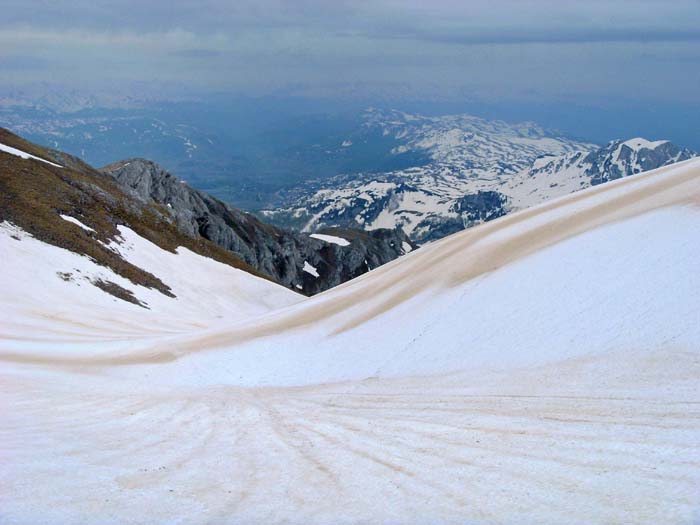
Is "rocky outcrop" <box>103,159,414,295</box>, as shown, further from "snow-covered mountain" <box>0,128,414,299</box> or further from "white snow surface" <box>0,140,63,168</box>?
"white snow surface" <box>0,140,63,168</box>

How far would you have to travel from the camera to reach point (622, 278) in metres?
24.9

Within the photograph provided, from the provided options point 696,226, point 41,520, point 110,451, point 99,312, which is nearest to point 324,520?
point 41,520

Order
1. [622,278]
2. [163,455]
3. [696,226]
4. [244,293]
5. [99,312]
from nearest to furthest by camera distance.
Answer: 1. [163,455]
2. [622,278]
3. [696,226]
4. [99,312]
5. [244,293]

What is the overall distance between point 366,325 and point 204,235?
9328 centimetres

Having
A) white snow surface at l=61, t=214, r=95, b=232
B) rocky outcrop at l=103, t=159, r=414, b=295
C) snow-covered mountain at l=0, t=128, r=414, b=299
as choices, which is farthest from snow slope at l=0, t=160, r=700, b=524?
rocky outcrop at l=103, t=159, r=414, b=295

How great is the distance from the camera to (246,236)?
477ft

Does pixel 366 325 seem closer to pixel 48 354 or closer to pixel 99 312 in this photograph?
pixel 48 354

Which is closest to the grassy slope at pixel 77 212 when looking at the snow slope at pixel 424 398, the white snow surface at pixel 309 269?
the snow slope at pixel 424 398

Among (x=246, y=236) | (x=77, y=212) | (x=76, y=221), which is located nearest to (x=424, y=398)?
(x=76, y=221)

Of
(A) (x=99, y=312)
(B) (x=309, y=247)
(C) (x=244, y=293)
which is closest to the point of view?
(A) (x=99, y=312)

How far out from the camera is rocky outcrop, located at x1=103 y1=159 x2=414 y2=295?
12206cm

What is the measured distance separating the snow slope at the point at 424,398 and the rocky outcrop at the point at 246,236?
235 ft

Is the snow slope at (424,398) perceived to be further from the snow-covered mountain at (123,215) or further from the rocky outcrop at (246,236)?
the rocky outcrop at (246,236)

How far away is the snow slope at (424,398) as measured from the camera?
12.3 meters
